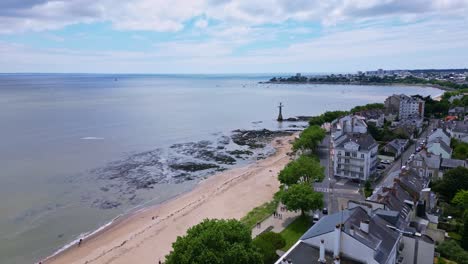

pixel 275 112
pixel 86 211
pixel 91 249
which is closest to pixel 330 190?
pixel 91 249

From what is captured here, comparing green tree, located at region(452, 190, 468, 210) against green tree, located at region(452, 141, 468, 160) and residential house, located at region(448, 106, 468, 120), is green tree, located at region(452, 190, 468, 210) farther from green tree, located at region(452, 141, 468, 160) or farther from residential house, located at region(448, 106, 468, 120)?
residential house, located at region(448, 106, 468, 120)

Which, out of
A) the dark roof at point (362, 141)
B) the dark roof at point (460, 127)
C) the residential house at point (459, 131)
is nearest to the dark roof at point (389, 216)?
the dark roof at point (362, 141)

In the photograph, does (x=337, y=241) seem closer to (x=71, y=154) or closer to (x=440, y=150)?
(x=440, y=150)

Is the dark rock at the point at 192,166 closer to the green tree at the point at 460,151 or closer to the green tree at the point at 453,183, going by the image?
the green tree at the point at 453,183

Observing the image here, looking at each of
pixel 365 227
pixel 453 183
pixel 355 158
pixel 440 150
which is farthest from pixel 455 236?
pixel 440 150

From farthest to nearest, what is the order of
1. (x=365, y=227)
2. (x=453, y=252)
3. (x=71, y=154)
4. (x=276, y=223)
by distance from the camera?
(x=71, y=154) < (x=276, y=223) < (x=453, y=252) < (x=365, y=227)

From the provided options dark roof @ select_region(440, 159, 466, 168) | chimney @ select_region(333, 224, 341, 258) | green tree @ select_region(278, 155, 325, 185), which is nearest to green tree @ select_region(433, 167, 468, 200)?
dark roof @ select_region(440, 159, 466, 168)
